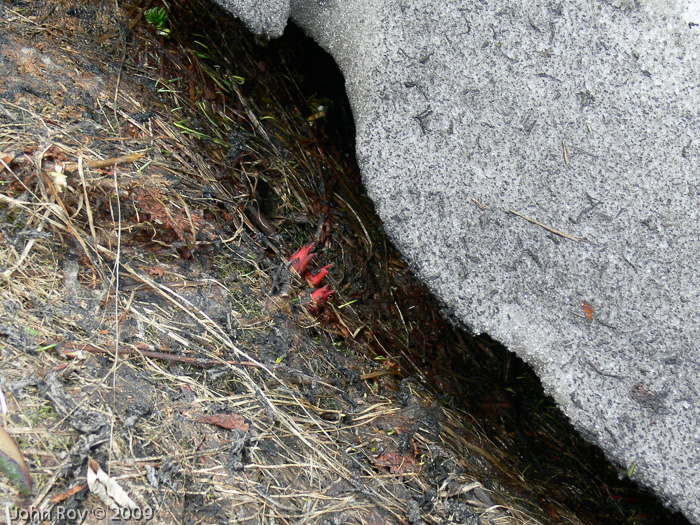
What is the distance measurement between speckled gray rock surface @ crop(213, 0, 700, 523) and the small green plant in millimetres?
838

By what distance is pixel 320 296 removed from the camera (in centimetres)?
197

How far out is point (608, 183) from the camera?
167 cm

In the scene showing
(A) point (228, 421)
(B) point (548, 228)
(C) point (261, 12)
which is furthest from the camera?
(C) point (261, 12)

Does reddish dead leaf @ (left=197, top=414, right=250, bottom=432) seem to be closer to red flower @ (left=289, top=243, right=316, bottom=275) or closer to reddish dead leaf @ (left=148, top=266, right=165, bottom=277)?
reddish dead leaf @ (left=148, top=266, right=165, bottom=277)

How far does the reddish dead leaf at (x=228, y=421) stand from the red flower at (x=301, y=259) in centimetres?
63

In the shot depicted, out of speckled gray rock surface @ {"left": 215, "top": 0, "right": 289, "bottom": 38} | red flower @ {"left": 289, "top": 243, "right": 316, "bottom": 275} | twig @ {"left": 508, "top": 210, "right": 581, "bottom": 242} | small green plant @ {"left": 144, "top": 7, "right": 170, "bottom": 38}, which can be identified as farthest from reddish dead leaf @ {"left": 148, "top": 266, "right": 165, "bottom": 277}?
twig @ {"left": 508, "top": 210, "right": 581, "bottom": 242}

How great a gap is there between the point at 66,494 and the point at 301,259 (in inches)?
41.4

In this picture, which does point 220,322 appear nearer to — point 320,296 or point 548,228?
point 320,296

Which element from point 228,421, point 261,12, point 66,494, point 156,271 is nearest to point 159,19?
point 261,12

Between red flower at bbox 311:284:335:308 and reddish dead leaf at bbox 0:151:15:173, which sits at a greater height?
red flower at bbox 311:284:335:308

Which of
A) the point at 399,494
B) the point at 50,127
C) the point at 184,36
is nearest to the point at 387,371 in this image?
the point at 399,494

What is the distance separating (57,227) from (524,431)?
5.91ft

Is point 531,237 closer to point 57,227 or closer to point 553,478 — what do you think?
point 553,478

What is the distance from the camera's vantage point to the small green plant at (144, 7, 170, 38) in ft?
6.76
